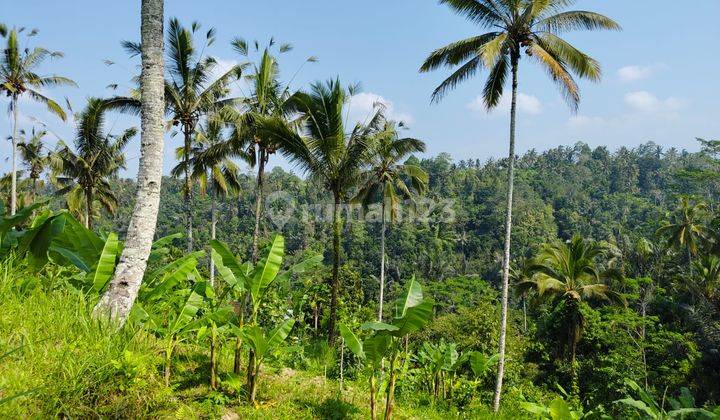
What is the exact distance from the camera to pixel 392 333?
178 inches

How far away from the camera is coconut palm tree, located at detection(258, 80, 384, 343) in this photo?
1145 cm

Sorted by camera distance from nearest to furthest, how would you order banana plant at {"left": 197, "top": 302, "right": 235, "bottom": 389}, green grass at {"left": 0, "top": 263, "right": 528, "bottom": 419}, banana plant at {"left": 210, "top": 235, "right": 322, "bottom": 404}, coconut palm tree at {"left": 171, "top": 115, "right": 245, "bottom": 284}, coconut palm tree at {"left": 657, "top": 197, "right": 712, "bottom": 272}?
1. green grass at {"left": 0, "top": 263, "right": 528, "bottom": 419}
2. banana plant at {"left": 197, "top": 302, "right": 235, "bottom": 389}
3. banana plant at {"left": 210, "top": 235, "right": 322, "bottom": 404}
4. coconut palm tree at {"left": 171, "top": 115, "right": 245, "bottom": 284}
5. coconut palm tree at {"left": 657, "top": 197, "right": 712, "bottom": 272}

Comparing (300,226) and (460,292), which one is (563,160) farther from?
(460,292)

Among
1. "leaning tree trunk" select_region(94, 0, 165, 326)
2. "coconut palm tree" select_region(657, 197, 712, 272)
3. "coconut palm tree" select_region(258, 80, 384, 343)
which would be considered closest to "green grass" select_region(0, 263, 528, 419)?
"leaning tree trunk" select_region(94, 0, 165, 326)

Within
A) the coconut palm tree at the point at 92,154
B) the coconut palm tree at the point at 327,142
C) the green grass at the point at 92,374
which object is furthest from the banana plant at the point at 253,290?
the coconut palm tree at the point at 92,154

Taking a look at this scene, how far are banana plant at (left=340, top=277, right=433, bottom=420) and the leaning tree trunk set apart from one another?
Result: 2184 millimetres

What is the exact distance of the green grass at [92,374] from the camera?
3.10m

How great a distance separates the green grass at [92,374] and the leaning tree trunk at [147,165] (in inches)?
16.1

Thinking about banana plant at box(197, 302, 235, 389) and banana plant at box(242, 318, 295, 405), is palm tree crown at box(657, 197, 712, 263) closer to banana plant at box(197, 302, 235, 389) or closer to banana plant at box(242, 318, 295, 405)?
banana plant at box(242, 318, 295, 405)

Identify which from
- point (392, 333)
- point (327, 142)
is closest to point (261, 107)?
point (327, 142)

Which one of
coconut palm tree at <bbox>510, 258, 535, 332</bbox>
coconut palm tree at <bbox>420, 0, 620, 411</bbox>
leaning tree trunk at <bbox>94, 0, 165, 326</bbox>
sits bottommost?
coconut palm tree at <bbox>510, 258, 535, 332</bbox>

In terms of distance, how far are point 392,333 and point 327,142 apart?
25.5ft

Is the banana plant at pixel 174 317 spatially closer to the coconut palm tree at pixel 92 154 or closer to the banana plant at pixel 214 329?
the banana plant at pixel 214 329

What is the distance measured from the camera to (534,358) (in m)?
23.4
